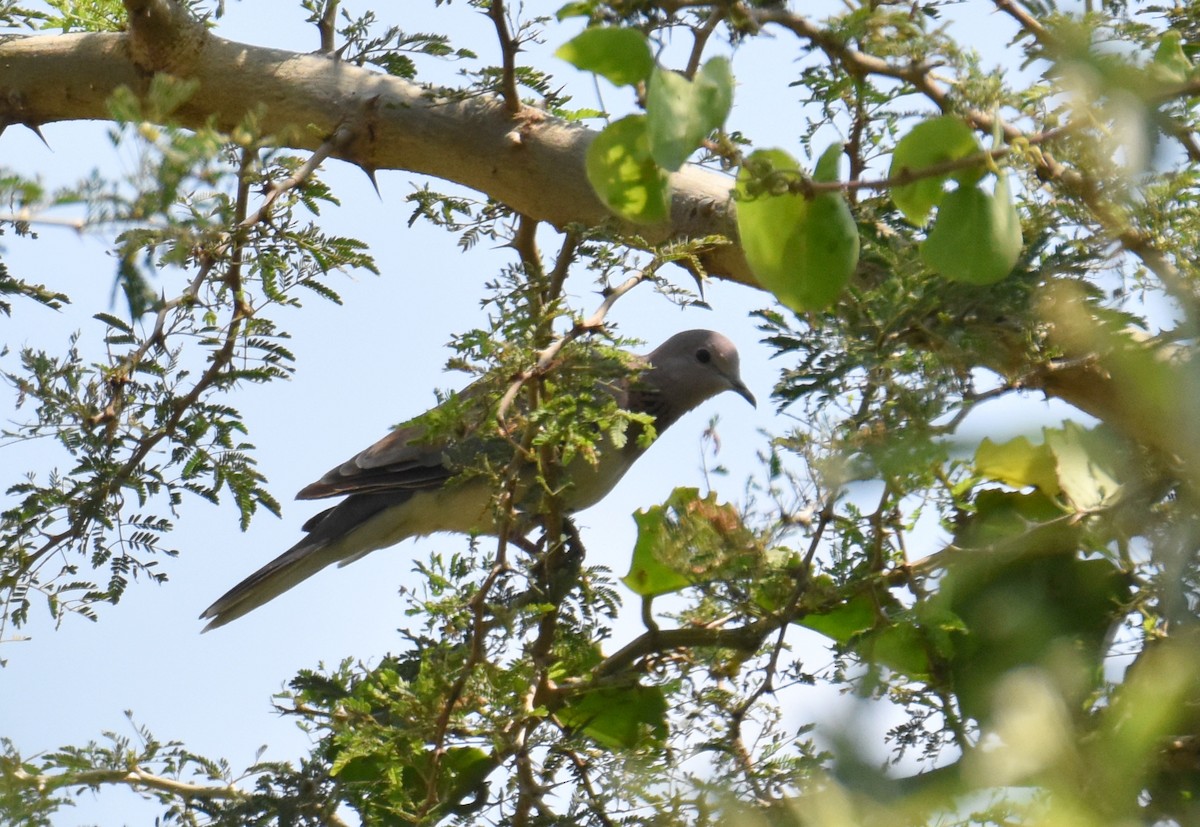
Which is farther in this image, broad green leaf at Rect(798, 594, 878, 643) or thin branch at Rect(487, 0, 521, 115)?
thin branch at Rect(487, 0, 521, 115)

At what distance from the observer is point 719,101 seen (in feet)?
3.64

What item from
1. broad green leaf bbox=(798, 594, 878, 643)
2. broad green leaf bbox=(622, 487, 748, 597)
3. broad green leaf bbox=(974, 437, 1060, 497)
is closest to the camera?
broad green leaf bbox=(974, 437, 1060, 497)

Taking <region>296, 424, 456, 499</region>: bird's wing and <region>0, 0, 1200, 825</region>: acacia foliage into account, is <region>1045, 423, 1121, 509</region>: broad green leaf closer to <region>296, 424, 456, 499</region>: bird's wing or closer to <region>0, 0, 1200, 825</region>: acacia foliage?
<region>0, 0, 1200, 825</region>: acacia foliage

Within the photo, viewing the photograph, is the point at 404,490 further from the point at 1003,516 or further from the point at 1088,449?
the point at 1088,449

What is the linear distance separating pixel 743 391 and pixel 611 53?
5.22m

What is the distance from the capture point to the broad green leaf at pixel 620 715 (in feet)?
7.95

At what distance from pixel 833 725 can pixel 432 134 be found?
3.19 metres

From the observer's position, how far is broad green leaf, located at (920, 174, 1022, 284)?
1.18m

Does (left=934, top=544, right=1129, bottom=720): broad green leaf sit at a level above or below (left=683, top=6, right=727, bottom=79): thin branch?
below

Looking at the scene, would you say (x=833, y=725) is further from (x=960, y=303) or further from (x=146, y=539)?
(x=146, y=539)

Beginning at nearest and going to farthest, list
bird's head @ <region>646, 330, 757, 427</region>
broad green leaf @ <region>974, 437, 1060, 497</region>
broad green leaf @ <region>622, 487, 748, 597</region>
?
1. broad green leaf @ <region>974, 437, 1060, 497</region>
2. broad green leaf @ <region>622, 487, 748, 597</region>
3. bird's head @ <region>646, 330, 757, 427</region>

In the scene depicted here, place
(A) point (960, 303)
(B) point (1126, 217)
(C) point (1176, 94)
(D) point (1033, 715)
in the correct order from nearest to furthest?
(D) point (1033, 715) < (C) point (1176, 94) < (B) point (1126, 217) < (A) point (960, 303)

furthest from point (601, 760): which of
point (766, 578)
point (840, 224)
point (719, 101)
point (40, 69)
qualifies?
point (40, 69)

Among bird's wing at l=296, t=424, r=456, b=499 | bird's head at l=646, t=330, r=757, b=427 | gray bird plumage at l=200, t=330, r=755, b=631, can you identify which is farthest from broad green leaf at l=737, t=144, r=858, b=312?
bird's head at l=646, t=330, r=757, b=427
